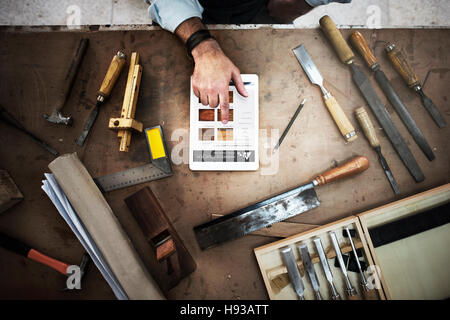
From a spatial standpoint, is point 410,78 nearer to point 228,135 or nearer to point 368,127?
point 368,127

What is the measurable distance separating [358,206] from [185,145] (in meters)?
0.88

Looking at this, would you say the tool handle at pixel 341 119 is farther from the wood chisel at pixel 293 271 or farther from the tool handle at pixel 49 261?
the tool handle at pixel 49 261

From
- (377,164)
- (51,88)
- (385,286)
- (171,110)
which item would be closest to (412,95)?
(377,164)

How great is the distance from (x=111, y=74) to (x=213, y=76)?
19.0 inches

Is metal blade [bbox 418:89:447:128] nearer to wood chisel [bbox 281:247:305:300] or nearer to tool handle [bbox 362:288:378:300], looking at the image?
tool handle [bbox 362:288:378:300]

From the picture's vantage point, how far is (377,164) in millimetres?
1143

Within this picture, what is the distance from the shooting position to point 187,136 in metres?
1.15

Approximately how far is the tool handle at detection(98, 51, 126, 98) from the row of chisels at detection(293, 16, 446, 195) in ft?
2.91

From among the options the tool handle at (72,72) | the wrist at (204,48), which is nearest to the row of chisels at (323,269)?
the wrist at (204,48)

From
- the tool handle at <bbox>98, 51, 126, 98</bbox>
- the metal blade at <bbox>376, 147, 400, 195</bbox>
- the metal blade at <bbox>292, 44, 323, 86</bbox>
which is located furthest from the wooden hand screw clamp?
the metal blade at <bbox>376, 147, 400, 195</bbox>

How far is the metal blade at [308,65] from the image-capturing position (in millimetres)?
1146

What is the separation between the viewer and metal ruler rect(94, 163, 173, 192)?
113 centimetres
